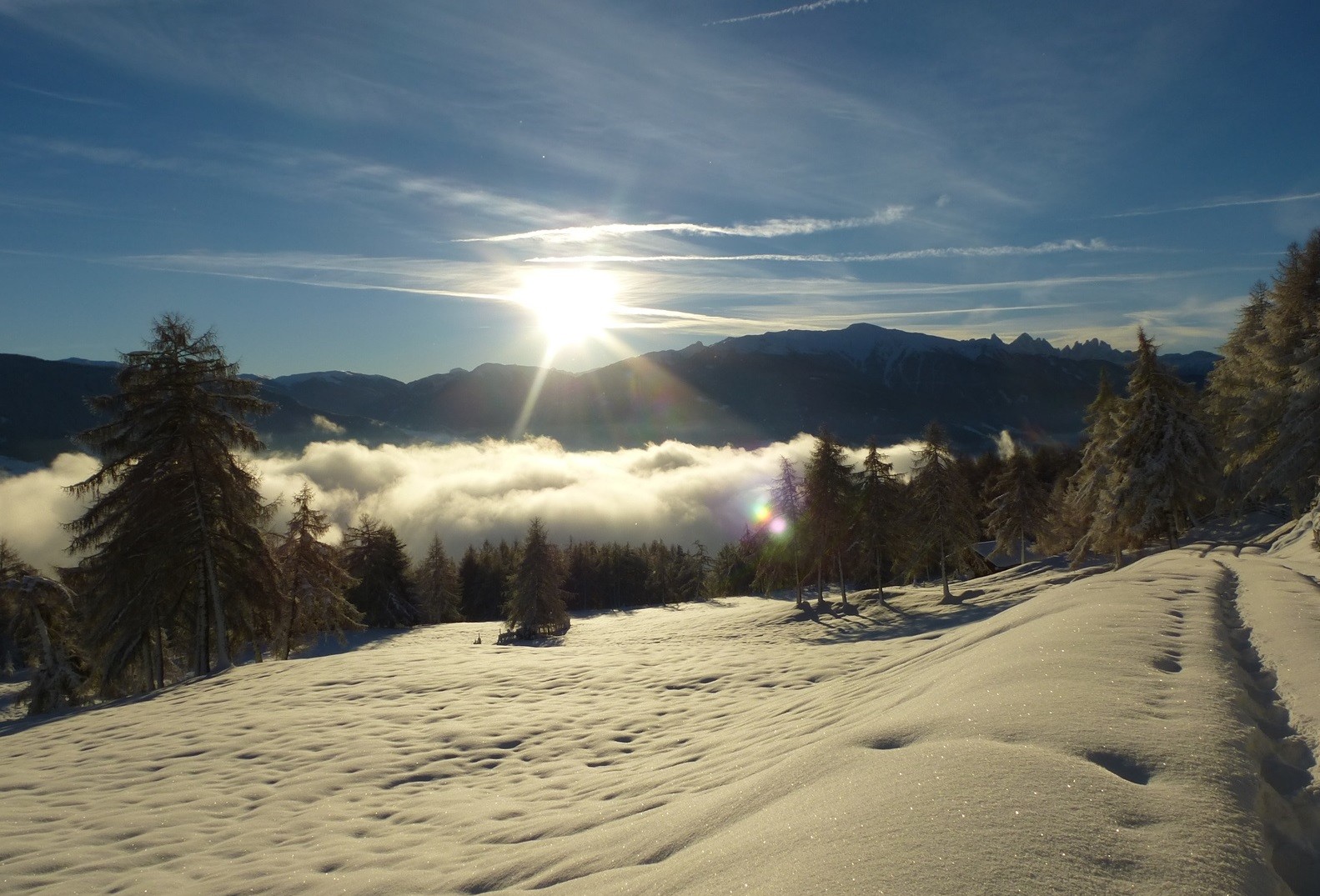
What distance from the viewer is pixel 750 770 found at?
18.4ft

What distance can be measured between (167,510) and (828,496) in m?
26.3

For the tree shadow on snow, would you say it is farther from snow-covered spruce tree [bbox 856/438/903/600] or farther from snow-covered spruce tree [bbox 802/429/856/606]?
snow-covered spruce tree [bbox 856/438/903/600]

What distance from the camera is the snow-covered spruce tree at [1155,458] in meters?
22.0

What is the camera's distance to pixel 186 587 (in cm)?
1628

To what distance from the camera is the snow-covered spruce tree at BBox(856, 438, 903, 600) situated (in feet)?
102

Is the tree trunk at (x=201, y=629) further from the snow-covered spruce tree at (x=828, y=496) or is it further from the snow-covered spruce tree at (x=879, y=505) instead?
the snow-covered spruce tree at (x=879, y=505)

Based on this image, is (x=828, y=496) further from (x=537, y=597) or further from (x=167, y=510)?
(x=167, y=510)

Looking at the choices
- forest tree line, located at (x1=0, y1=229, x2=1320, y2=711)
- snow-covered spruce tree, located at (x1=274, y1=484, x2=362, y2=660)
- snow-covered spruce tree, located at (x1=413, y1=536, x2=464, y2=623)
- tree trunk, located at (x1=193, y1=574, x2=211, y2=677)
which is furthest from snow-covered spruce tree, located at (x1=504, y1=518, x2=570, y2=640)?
tree trunk, located at (x1=193, y1=574, x2=211, y2=677)

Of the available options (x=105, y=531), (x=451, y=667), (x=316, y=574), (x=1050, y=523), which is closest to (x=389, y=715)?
(x=451, y=667)

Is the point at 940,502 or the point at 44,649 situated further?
the point at 940,502

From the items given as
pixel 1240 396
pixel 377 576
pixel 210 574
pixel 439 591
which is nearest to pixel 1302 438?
pixel 1240 396

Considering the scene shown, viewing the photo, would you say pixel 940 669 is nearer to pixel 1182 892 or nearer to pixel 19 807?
pixel 1182 892

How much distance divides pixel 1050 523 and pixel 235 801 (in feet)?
147

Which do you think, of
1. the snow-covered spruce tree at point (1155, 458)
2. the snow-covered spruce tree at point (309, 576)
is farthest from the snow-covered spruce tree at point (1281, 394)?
the snow-covered spruce tree at point (309, 576)
